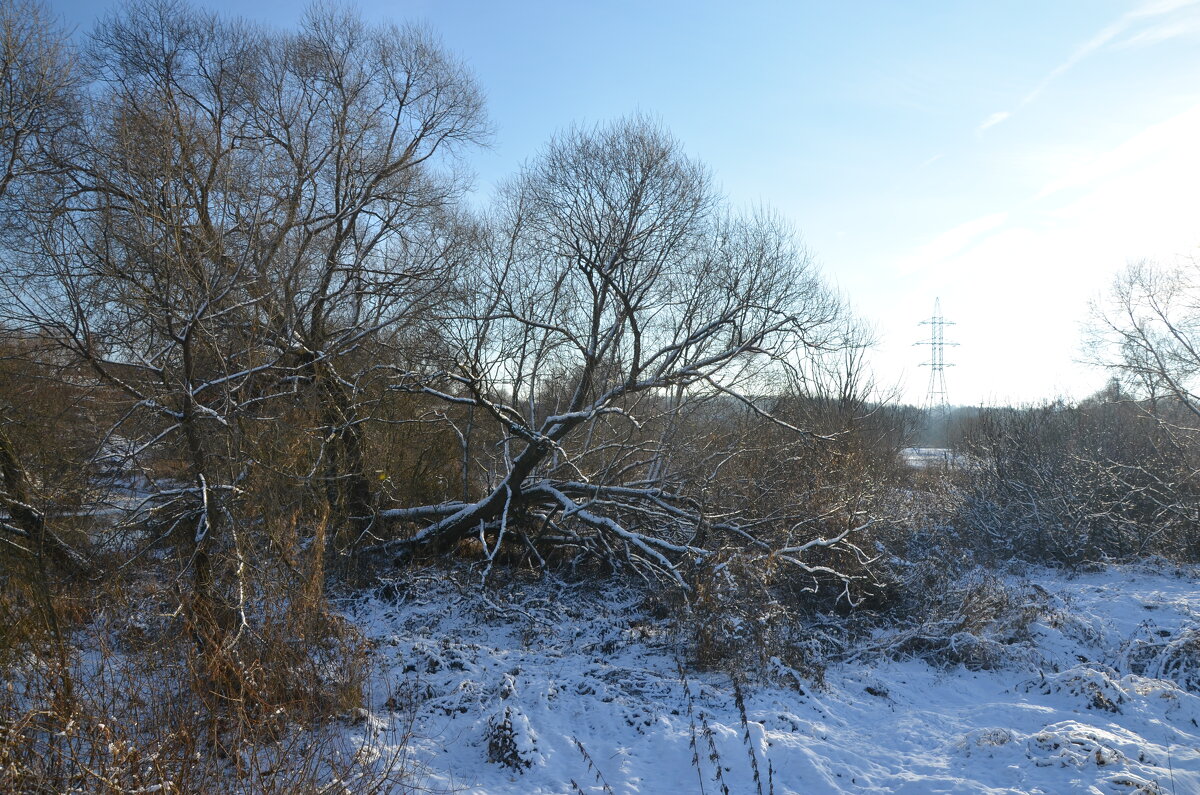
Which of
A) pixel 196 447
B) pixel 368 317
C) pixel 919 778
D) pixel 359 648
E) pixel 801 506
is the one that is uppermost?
pixel 368 317

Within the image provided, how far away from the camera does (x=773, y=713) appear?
20.0ft

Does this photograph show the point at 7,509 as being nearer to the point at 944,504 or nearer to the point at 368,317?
the point at 368,317

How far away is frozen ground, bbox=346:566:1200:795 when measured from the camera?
5051 millimetres

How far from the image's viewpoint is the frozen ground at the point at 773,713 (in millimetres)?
5051

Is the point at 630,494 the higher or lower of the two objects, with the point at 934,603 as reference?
higher

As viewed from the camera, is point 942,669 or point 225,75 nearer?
point 942,669

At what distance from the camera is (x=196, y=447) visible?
5.52 metres

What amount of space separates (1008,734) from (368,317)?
9.41m

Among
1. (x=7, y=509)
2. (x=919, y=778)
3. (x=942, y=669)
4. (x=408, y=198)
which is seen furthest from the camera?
(x=408, y=198)

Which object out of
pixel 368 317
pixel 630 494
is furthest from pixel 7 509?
pixel 630 494

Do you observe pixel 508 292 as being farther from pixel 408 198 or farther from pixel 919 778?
pixel 919 778

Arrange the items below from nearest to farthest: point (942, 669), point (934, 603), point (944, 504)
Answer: point (942, 669) < point (934, 603) < point (944, 504)

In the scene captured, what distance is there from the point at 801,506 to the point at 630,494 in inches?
95.6

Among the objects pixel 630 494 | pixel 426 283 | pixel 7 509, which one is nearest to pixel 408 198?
pixel 426 283
